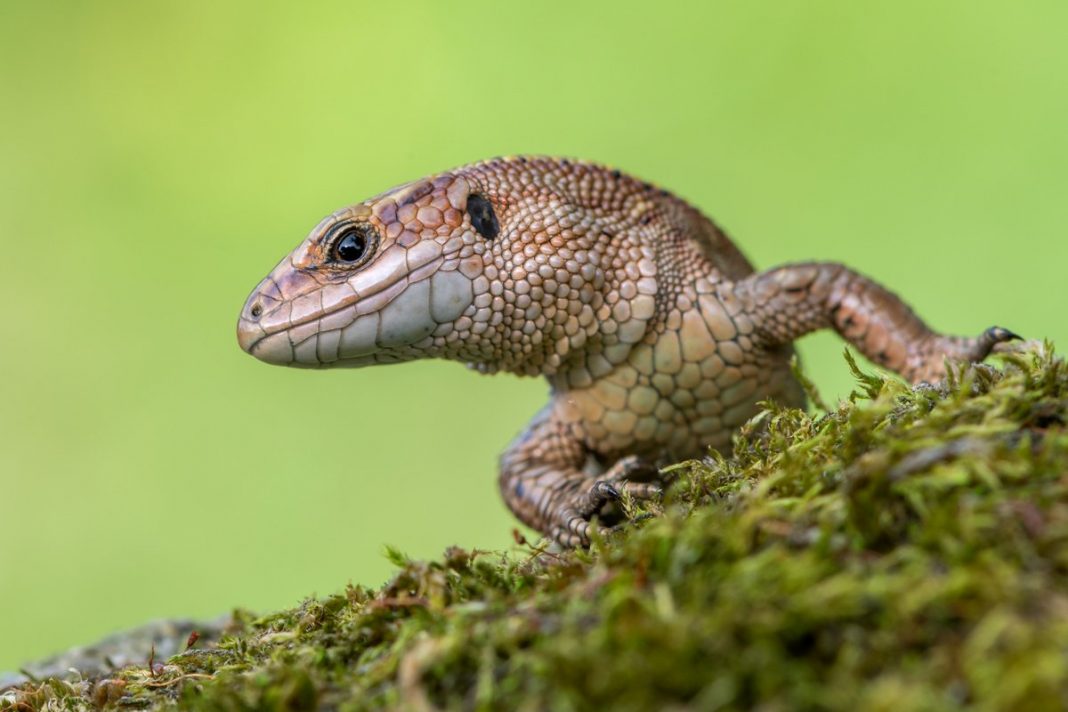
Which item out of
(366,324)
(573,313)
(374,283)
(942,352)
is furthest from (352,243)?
(942,352)

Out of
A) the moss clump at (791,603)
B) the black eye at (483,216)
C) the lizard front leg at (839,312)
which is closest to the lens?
the moss clump at (791,603)

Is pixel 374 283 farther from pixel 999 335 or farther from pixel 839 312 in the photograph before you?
pixel 999 335

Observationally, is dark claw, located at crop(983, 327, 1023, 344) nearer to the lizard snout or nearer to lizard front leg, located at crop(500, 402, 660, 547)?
lizard front leg, located at crop(500, 402, 660, 547)

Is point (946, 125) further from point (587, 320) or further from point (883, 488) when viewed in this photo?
point (883, 488)

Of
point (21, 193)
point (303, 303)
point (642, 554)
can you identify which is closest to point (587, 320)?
point (303, 303)

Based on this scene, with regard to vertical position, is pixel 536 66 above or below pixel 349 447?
above

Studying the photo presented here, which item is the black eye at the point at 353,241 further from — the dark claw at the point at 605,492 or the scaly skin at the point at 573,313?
the dark claw at the point at 605,492

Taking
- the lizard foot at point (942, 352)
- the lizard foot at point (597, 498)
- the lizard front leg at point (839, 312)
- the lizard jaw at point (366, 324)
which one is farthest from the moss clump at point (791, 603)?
the lizard front leg at point (839, 312)
